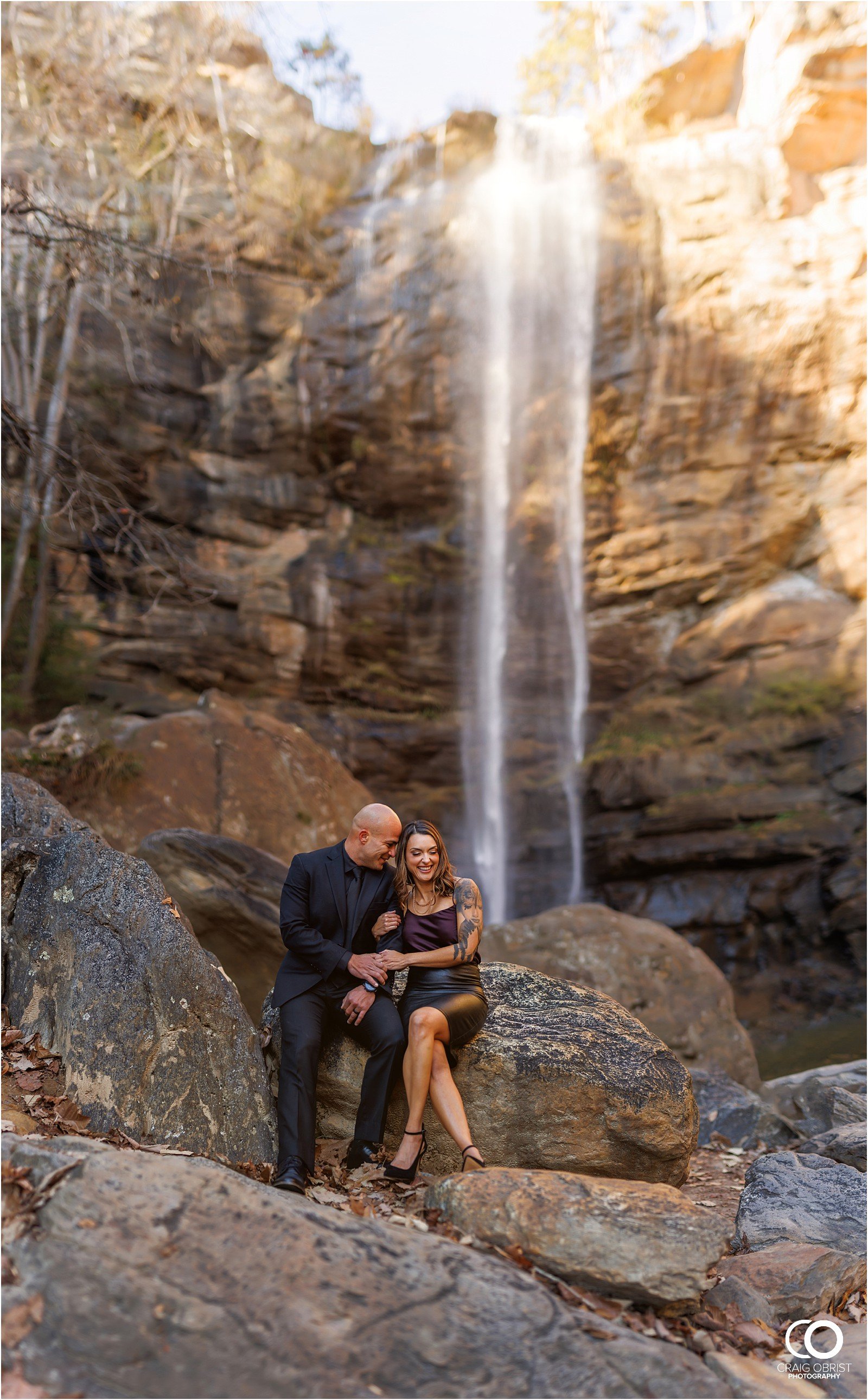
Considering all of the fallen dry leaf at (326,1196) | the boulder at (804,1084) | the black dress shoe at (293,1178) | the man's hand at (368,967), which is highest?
the man's hand at (368,967)

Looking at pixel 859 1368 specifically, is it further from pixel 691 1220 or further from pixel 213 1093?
pixel 213 1093

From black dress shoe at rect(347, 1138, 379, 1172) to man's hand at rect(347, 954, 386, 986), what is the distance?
0.67m

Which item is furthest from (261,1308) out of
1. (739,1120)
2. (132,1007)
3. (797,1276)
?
(739,1120)

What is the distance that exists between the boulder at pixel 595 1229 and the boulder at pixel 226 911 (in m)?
2.72

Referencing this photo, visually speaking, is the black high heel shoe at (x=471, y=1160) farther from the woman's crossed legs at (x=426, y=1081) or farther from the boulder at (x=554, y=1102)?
the boulder at (x=554, y=1102)

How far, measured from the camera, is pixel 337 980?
13.0ft

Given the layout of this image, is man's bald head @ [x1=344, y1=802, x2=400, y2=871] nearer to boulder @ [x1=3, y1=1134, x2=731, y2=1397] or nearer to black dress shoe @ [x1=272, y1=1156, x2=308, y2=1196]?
black dress shoe @ [x1=272, y1=1156, x2=308, y2=1196]

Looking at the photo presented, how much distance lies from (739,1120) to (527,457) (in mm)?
15657

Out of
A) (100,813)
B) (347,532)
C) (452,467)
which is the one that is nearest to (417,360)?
(452,467)

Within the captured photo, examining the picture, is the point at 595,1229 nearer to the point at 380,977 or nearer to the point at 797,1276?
the point at 797,1276

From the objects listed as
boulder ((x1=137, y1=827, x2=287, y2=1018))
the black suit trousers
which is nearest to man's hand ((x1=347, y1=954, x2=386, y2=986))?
the black suit trousers

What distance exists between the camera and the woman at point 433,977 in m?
3.71

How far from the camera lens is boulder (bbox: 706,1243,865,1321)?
323 cm

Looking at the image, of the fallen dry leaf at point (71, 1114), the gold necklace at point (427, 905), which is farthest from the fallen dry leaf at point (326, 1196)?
the gold necklace at point (427, 905)
